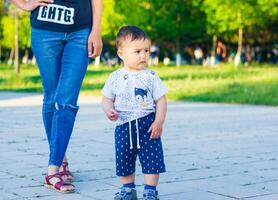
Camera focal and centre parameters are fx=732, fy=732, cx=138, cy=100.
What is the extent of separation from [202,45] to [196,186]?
208 feet

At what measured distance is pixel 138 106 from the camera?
4938 millimetres

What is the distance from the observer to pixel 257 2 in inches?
1831

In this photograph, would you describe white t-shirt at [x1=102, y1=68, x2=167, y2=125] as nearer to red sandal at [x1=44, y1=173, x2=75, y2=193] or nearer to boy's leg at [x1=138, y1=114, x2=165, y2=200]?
boy's leg at [x1=138, y1=114, x2=165, y2=200]

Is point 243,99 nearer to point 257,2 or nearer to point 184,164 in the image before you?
point 184,164

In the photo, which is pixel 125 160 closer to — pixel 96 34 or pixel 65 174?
pixel 65 174

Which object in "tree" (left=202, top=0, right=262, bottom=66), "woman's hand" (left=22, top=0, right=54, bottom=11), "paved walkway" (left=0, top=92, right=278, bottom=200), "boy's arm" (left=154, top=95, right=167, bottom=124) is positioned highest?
"tree" (left=202, top=0, right=262, bottom=66)

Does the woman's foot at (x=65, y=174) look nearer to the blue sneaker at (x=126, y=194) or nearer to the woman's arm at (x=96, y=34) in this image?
the blue sneaker at (x=126, y=194)

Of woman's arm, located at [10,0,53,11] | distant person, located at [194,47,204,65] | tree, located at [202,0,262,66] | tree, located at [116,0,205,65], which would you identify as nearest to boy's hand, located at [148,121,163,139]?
woman's arm, located at [10,0,53,11]

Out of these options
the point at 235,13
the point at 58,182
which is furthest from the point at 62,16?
the point at 235,13

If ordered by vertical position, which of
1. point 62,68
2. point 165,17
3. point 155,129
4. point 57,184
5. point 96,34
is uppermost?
point 165,17

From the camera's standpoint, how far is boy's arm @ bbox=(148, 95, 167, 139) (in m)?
4.86

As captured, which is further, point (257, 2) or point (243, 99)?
point (257, 2)

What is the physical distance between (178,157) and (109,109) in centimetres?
270

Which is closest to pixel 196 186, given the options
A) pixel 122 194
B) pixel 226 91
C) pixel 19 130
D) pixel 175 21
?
pixel 122 194
